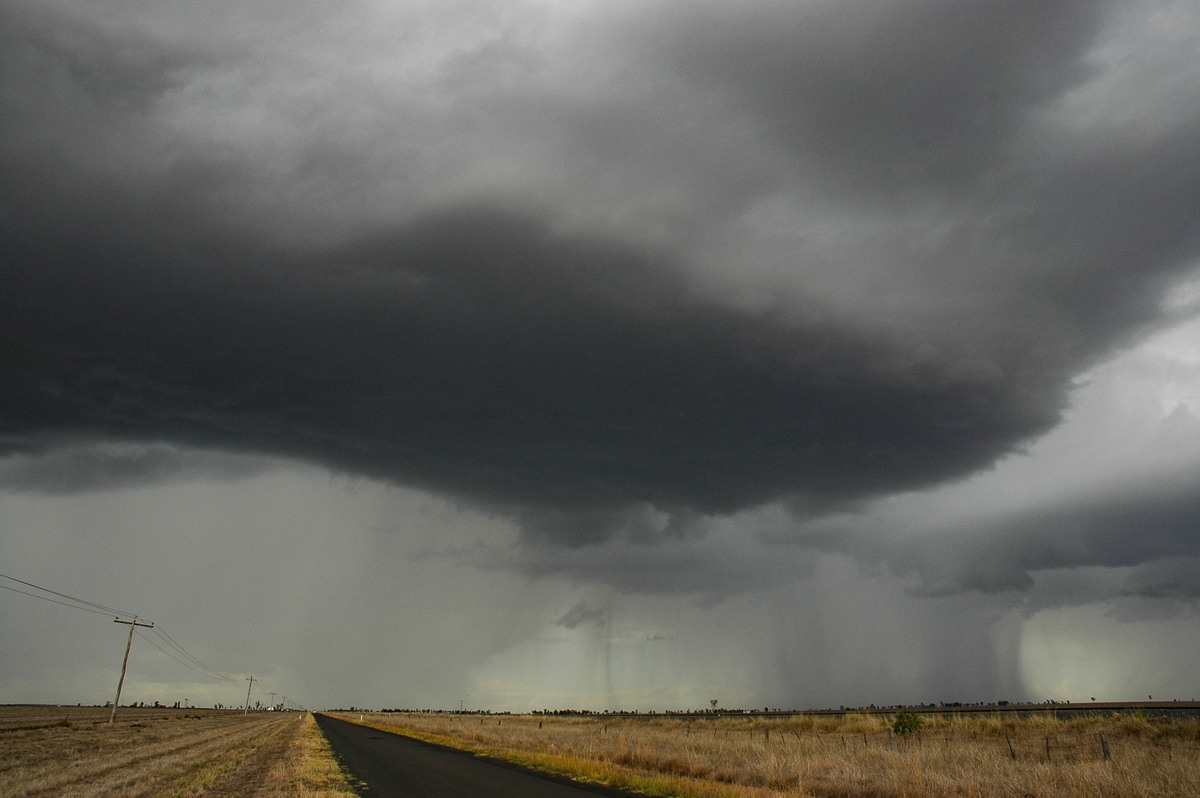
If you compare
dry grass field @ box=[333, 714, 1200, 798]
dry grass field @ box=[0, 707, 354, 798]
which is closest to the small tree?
dry grass field @ box=[333, 714, 1200, 798]

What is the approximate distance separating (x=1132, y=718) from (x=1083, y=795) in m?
40.5

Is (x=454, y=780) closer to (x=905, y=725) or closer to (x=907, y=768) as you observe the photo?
(x=907, y=768)

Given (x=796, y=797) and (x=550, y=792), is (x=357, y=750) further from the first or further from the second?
(x=796, y=797)

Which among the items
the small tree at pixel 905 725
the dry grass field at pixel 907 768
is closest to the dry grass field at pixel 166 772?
the dry grass field at pixel 907 768

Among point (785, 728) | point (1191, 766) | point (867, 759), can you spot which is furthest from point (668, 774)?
point (785, 728)

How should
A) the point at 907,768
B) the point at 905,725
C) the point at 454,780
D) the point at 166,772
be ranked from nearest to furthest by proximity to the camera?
the point at 907,768
the point at 454,780
the point at 166,772
the point at 905,725

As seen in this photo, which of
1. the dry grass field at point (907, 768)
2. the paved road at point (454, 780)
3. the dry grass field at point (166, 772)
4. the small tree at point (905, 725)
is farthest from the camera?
the small tree at point (905, 725)

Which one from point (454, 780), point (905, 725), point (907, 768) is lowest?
point (905, 725)

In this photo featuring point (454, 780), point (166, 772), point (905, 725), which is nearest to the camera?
point (454, 780)

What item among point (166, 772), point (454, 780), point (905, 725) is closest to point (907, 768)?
point (454, 780)

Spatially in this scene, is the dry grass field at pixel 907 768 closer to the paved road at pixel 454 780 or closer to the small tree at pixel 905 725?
the paved road at pixel 454 780

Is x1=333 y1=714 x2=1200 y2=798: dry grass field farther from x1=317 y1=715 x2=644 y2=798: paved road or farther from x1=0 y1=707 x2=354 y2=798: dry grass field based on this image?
x1=0 y1=707 x2=354 y2=798: dry grass field

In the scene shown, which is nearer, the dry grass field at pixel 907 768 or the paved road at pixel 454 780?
the dry grass field at pixel 907 768

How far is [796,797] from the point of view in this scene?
73.3 ft
